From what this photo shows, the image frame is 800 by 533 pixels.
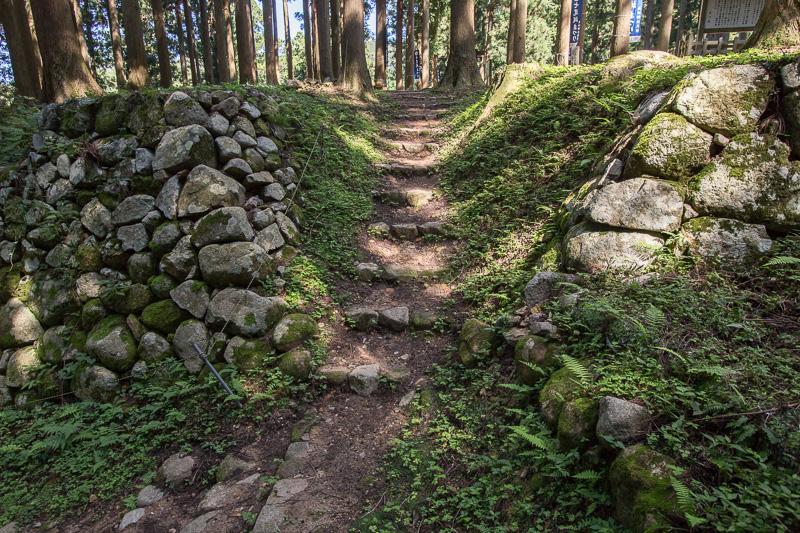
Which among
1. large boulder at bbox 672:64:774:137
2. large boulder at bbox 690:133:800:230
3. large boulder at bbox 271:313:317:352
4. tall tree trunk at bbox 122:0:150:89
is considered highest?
tall tree trunk at bbox 122:0:150:89

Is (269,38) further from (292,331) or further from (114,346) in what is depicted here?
(292,331)

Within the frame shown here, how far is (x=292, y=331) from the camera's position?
464 cm

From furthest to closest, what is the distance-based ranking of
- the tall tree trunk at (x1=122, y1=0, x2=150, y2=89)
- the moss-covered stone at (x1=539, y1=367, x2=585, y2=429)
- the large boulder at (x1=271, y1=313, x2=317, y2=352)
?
the tall tree trunk at (x1=122, y1=0, x2=150, y2=89)
the large boulder at (x1=271, y1=313, x2=317, y2=352)
the moss-covered stone at (x1=539, y1=367, x2=585, y2=429)

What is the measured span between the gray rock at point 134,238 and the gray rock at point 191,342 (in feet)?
4.15

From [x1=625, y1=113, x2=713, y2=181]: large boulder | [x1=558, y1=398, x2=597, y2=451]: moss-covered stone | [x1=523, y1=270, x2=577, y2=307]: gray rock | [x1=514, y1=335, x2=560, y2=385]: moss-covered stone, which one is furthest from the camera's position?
[x1=523, y1=270, x2=577, y2=307]: gray rock

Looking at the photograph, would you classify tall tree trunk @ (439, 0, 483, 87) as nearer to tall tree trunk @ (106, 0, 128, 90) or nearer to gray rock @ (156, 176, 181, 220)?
gray rock @ (156, 176, 181, 220)

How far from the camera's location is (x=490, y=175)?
267 inches

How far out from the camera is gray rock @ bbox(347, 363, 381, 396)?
4238mm

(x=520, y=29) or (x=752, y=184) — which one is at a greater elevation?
(x=520, y=29)

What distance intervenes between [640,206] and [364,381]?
10.5 ft

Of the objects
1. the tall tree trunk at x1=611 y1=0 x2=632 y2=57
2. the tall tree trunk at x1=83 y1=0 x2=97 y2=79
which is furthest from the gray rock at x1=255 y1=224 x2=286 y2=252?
the tall tree trunk at x1=83 y1=0 x2=97 y2=79

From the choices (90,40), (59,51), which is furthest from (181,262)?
(90,40)

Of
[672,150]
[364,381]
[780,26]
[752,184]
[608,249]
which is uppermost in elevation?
[780,26]

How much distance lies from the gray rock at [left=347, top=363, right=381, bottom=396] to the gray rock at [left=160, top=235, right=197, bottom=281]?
2377 millimetres
